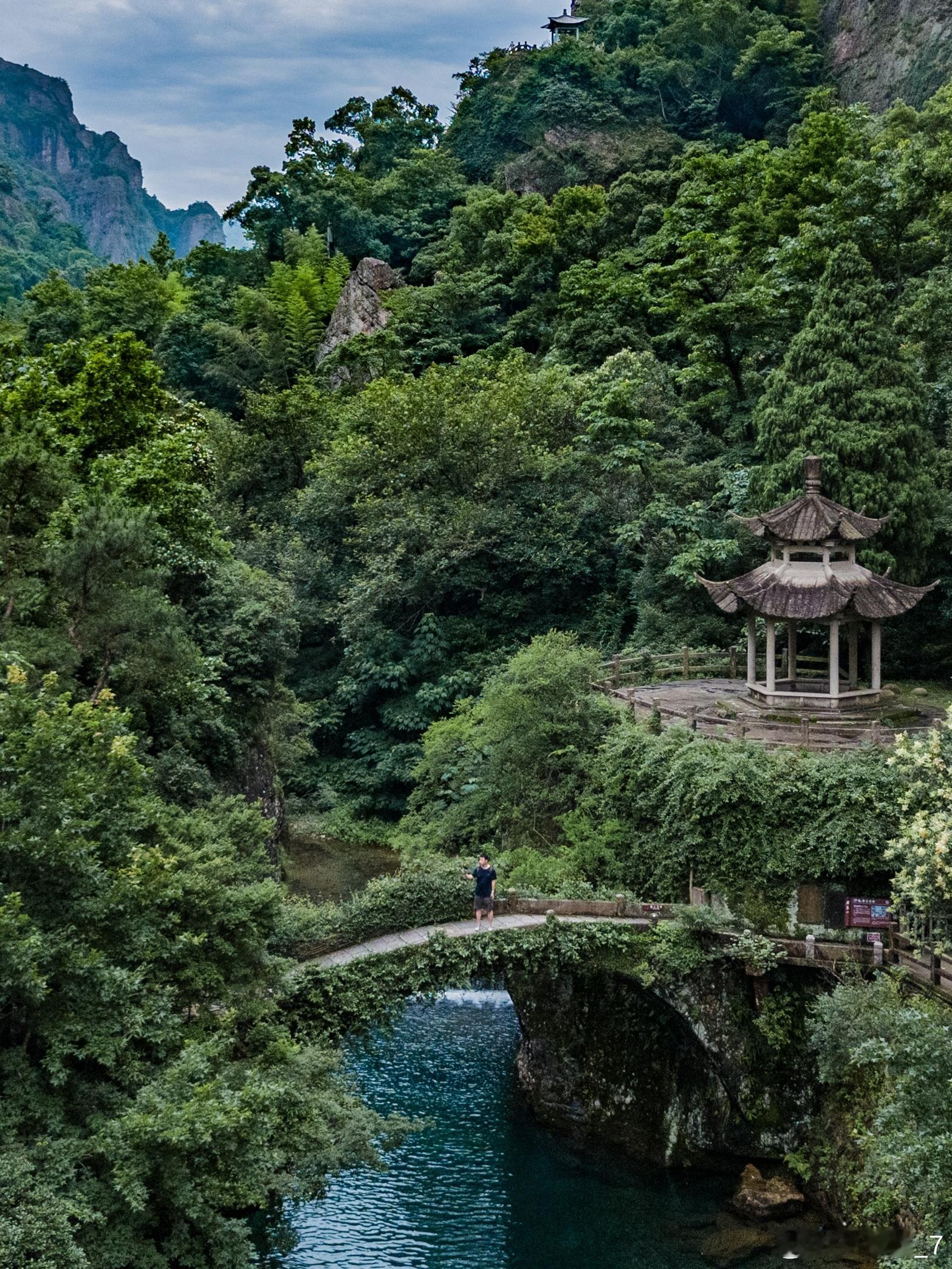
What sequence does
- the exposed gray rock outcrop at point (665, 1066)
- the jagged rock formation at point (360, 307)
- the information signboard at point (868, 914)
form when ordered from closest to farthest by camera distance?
1. the exposed gray rock outcrop at point (665, 1066)
2. the information signboard at point (868, 914)
3. the jagged rock formation at point (360, 307)

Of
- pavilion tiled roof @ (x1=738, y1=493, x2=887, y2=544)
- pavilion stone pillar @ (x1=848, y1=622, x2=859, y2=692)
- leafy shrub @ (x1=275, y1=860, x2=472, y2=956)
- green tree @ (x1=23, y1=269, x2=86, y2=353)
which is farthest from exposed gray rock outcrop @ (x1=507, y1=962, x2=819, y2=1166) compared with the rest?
green tree @ (x1=23, y1=269, x2=86, y2=353)

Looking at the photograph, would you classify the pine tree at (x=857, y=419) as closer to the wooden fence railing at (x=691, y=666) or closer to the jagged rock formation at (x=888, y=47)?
the wooden fence railing at (x=691, y=666)

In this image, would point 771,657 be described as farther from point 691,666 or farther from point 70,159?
point 70,159

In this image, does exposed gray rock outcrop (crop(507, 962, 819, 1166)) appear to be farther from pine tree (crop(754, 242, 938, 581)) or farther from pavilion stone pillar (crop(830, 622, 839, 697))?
pine tree (crop(754, 242, 938, 581))

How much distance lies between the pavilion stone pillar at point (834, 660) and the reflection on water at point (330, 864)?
38.9ft

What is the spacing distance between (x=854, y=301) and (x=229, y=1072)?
2116cm

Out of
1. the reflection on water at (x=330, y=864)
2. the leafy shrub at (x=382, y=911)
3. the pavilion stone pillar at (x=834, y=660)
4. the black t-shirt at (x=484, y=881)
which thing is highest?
the pavilion stone pillar at (x=834, y=660)

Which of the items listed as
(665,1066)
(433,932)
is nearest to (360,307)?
(433,932)

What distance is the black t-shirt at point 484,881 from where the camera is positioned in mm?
18719

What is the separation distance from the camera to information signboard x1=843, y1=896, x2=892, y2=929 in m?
19.3

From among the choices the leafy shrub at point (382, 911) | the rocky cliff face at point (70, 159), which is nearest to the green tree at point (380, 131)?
the leafy shrub at point (382, 911)

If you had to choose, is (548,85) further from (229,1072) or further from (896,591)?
(229,1072)

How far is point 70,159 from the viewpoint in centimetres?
13312

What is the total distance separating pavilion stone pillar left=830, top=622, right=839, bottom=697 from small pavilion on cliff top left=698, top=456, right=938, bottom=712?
1 cm
